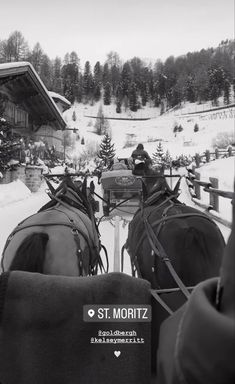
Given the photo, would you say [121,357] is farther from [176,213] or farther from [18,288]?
[176,213]

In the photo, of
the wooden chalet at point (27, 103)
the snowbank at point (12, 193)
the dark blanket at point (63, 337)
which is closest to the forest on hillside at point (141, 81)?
the wooden chalet at point (27, 103)

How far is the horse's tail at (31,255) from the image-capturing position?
8.06ft

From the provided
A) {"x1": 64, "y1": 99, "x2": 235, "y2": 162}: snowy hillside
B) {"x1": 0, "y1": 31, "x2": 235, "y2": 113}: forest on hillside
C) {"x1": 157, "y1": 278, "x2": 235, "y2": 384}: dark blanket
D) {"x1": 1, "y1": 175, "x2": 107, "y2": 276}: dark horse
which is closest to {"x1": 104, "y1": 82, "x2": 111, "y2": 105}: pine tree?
{"x1": 0, "y1": 31, "x2": 235, "y2": 113}: forest on hillside

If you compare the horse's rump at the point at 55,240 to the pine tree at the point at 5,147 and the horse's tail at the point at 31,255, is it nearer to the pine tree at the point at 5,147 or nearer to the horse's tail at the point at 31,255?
the horse's tail at the point at 31,255

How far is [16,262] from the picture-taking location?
2494 millimetres

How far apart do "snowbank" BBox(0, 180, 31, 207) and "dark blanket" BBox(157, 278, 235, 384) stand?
11409 millimetres

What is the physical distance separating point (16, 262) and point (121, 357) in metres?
1.19

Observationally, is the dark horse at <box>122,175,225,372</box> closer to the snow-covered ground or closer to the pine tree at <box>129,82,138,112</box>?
the snow-covered ground

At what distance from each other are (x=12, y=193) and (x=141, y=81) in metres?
99.2

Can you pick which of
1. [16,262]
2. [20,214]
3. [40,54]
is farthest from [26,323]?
[40,54]

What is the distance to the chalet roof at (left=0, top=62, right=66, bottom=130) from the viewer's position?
18.6 metres

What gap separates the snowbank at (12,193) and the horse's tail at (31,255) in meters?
9.55

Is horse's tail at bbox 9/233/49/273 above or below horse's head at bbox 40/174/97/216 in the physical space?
below

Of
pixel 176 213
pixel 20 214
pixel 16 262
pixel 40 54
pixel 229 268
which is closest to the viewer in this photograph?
pixel 229 268
